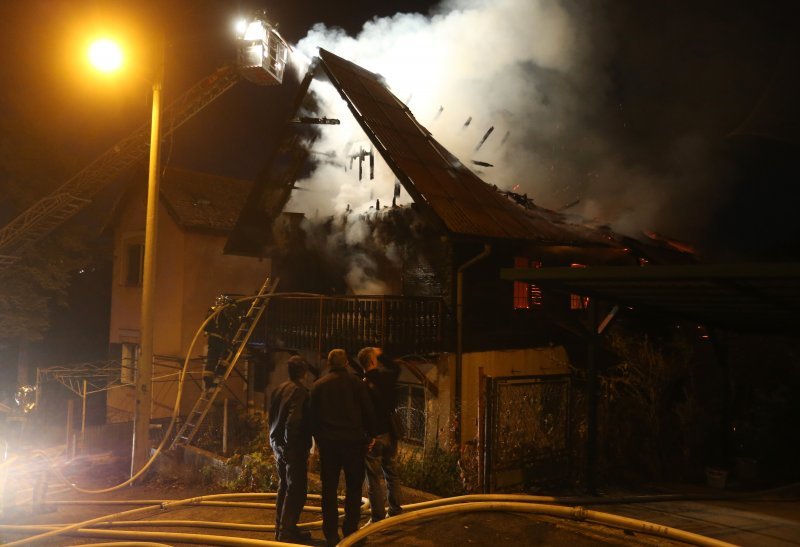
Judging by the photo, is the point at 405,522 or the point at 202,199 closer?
the point at 405,522

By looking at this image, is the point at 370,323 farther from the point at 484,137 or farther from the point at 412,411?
the point at 484,137

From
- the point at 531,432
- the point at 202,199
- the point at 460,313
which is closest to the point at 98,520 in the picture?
the point at 531,432

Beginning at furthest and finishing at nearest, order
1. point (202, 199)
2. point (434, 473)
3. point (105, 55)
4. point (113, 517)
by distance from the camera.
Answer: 1. point (202, 199)
2. point (434, 473)
3. point (105, 55)
4. point (113, 517)

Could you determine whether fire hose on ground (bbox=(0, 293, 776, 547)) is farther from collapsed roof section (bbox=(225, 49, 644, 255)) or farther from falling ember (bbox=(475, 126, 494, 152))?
falling ember (bbox=(475, 126, 494, 152))

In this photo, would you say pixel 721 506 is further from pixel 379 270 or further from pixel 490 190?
pixel 490 190

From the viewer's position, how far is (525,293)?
14.9 meters

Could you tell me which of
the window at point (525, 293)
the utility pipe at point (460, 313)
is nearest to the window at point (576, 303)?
the window at point (525, 293)

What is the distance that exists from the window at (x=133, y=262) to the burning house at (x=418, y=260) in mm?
6715

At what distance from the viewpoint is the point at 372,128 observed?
13289mm

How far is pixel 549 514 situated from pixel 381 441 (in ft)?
6.98

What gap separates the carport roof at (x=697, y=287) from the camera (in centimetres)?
543

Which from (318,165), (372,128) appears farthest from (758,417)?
(318,165)

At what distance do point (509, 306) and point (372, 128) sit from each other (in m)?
5.48

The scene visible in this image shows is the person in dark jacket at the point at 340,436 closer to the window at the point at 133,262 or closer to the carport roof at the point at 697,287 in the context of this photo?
the carport roof at the point at 697,287
